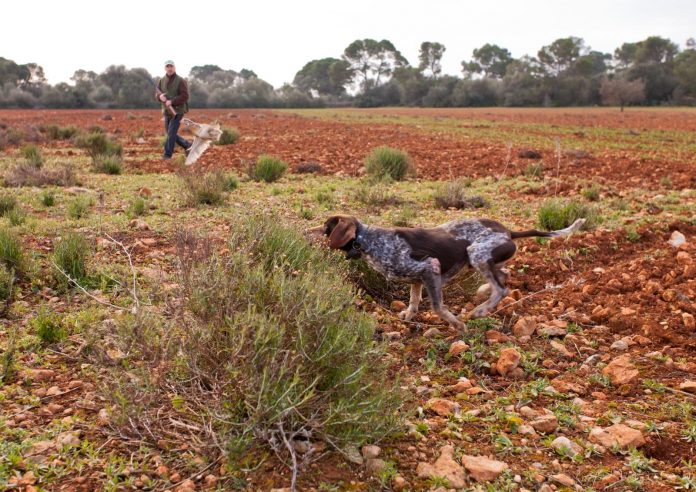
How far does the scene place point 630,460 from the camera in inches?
120

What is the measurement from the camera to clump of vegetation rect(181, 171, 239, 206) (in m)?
8.84

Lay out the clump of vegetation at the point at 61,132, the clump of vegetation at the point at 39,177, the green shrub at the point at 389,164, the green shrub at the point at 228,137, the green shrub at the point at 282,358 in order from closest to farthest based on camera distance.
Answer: the green shrub at the point at 282,358 → the clump of vegetation at the point at 39,177 → the green shrub at the point at 389,164 → the green shrub at the point at 228,137 → the clump of vegetation at the point at 61,132

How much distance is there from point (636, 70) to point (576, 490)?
72.8m

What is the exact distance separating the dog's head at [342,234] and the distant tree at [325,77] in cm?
9635

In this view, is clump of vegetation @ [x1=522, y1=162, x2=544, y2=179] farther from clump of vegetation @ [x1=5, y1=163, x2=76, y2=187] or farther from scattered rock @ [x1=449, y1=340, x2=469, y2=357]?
clump of vegetation @ [x1=5, y1=163, x2=76, y2=187]

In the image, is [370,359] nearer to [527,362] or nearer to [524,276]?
[527,362]

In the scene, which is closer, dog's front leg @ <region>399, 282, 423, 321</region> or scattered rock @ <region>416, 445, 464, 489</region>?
scattered rock @ <region>416, 445, 464, 489</region>

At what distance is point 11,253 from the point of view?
17.8 feet

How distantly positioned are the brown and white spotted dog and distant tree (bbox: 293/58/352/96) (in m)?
96.5

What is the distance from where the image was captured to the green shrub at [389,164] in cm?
1209

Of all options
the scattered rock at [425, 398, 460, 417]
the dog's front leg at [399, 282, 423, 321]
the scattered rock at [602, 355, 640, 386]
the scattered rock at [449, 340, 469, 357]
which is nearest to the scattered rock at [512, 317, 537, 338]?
the scattered rock at [449, 340, 469, 357]

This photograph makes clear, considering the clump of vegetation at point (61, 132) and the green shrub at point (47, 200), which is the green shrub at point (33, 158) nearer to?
the green shrub at point (47, 200)

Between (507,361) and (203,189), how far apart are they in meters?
5.95

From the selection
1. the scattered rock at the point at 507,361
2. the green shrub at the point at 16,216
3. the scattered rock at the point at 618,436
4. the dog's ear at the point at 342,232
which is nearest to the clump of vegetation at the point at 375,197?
the dog's ear at the point at 342,232
